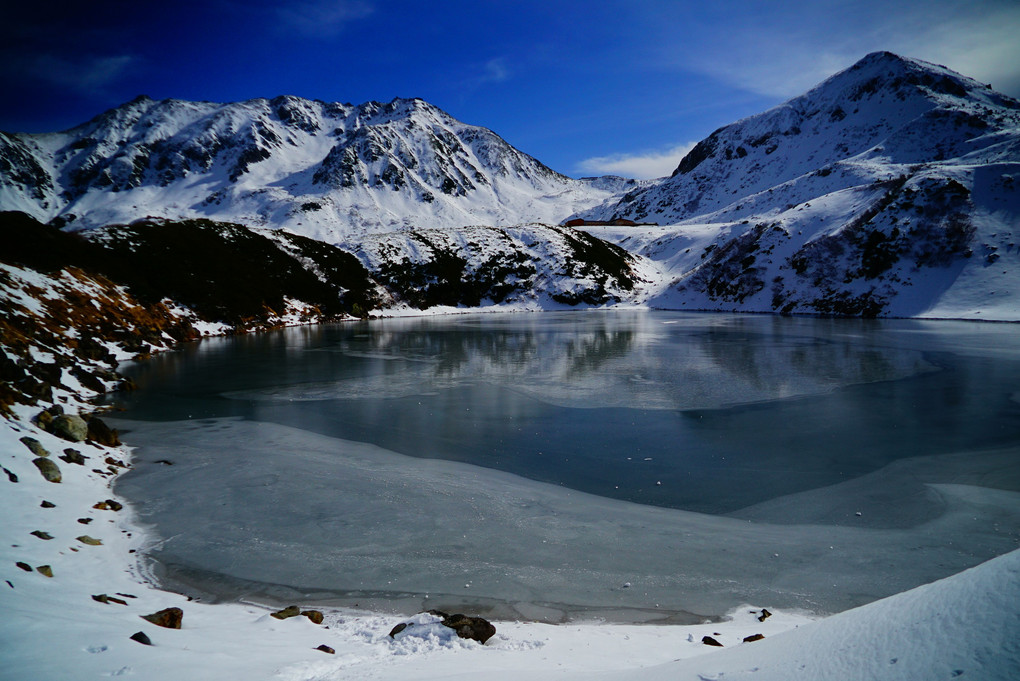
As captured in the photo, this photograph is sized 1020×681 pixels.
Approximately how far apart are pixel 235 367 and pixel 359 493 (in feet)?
60.2

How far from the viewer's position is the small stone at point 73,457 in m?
9.81

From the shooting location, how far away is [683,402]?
1552cm

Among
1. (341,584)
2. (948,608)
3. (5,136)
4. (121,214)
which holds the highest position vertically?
(5,136)

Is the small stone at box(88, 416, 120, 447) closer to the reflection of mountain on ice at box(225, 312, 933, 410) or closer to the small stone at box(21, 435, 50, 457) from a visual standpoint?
the small stone at box(21, 435, 50, 457)

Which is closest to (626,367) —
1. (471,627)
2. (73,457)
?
(471,627)

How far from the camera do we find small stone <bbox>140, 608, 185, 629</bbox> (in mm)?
5102

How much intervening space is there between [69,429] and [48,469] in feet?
8.65

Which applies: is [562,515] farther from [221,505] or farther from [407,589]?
[221,505]

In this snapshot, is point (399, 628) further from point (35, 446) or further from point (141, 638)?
point (35, 446)

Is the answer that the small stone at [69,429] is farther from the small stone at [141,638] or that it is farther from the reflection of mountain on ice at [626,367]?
the small stone at [141,638]

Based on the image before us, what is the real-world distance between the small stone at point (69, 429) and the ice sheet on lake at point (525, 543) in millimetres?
1975

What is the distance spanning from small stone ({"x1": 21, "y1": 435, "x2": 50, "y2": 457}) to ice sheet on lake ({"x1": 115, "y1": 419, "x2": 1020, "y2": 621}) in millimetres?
1456

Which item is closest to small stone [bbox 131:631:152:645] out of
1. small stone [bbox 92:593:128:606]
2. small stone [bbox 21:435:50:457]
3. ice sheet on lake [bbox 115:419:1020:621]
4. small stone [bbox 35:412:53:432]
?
small stone [bbox 92:593:128:606]

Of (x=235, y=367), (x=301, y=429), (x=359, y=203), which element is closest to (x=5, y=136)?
(x=359, y=203)
